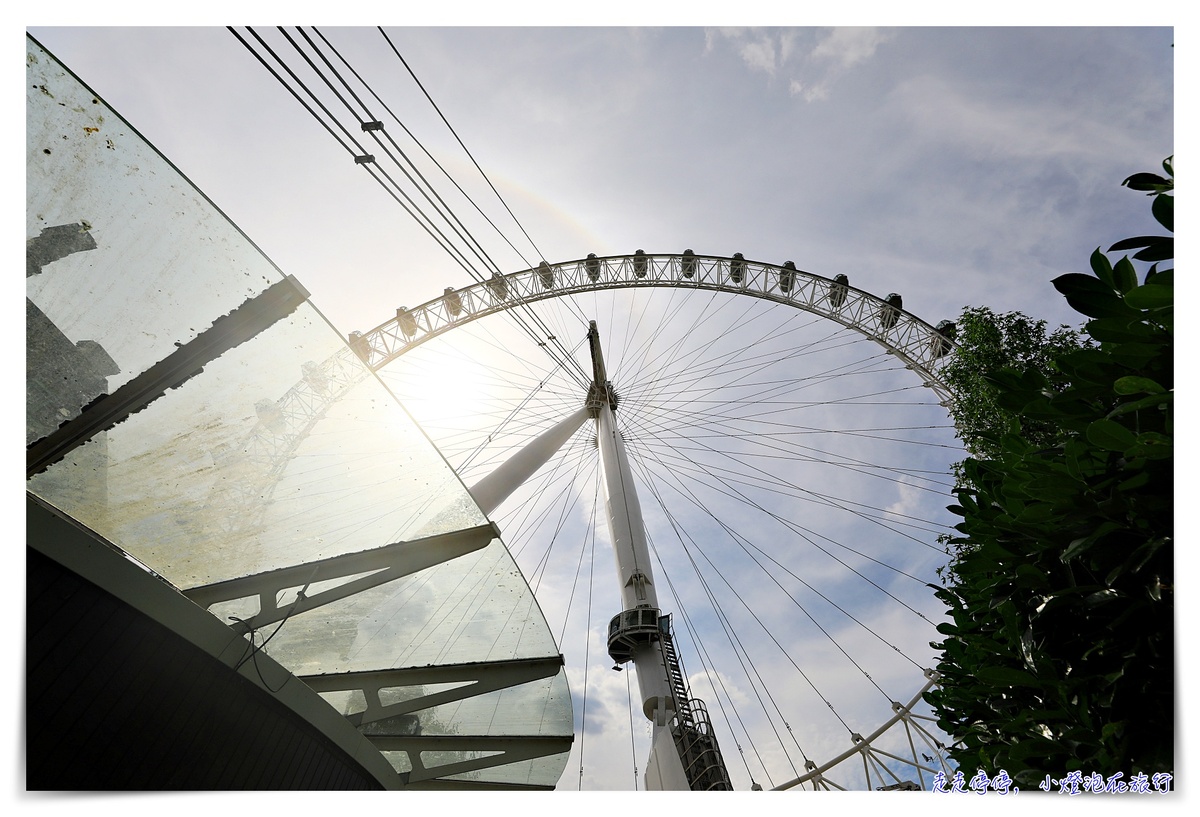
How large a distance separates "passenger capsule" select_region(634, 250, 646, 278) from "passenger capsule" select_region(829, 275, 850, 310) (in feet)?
18.2

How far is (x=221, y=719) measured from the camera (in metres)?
3.45

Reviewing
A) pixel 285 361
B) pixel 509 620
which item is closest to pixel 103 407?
pixel 285 361

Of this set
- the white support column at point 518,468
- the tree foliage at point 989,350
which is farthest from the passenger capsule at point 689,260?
the tree foliage at point 989,350

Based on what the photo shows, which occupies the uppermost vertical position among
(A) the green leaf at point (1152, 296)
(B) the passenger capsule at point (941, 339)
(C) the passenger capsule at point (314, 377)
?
(B) the passenger capsule at point (941, 339)

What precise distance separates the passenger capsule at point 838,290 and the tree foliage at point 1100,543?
1722 centimetres

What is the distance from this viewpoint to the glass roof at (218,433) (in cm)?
298

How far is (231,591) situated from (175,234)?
2.19 metres

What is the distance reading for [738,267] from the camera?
754 inches

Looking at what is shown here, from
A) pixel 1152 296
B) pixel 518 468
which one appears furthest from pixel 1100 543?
pixel 518 468

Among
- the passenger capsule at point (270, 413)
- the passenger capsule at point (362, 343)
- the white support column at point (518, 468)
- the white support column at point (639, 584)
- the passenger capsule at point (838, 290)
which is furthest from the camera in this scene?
the passenger capsule at point (838, 290)

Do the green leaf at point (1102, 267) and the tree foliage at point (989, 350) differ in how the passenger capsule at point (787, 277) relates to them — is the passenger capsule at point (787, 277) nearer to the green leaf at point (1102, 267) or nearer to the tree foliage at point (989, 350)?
the tree foliage at point (989, 350)

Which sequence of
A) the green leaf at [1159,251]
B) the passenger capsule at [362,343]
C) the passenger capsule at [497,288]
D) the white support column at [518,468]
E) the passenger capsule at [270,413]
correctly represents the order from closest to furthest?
the green leaf at [1159,251], the passenger capsule at [270,413], the white support column at [518,468], the passenger capsule at [497,288], the passenger capsule at [362,343]

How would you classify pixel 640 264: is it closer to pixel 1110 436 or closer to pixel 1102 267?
pixel 1102 267

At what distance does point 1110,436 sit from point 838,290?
1798cm
